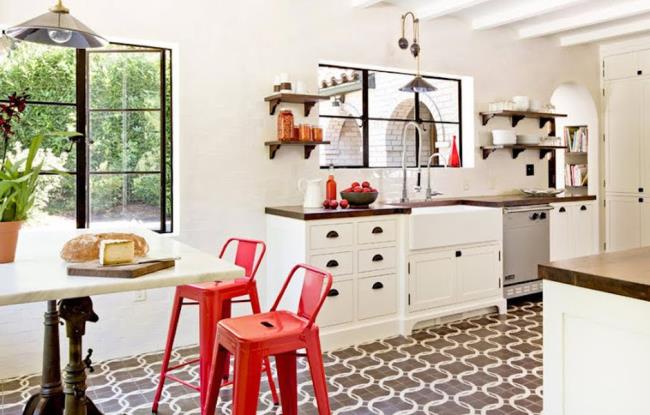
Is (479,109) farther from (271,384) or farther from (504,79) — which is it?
(271,384)

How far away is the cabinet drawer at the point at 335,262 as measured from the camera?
3699 mm

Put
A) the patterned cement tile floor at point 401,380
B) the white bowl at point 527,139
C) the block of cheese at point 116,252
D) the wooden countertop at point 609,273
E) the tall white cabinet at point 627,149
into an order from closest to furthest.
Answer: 1. the wooden countertop at point 609,273
2. the block of cheese at point 116,252
3. the patterned cement tile floor at point 401,380
4. the white bowl at point 527,139
5. the tall white cabinet at point 627,149

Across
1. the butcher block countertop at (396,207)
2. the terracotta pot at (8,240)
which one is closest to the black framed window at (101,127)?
the butcher block countertop at (396,207)

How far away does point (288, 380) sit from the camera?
2.14m

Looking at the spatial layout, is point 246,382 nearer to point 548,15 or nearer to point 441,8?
point 441,8

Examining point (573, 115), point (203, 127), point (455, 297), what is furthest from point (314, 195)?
point (573, 115)

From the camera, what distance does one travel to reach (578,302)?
1702mm

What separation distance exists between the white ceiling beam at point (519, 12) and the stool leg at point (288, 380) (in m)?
3.67

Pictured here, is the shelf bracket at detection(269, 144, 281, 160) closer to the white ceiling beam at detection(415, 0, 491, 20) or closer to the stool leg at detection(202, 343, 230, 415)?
the white ceiling beam at detection(415, 0, 491, 20)

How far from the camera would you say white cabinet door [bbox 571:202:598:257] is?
530 centimetres

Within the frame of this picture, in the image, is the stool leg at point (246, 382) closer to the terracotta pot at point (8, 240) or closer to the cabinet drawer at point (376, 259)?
the terracotta pot at point (8, 240)

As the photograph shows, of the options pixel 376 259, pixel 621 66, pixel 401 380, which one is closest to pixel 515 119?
pixel 621 66

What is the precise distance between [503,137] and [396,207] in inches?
70.1

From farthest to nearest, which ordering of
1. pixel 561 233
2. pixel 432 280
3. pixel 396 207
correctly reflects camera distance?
pixel 561 233
pixel 432 280
pixel 396 207
